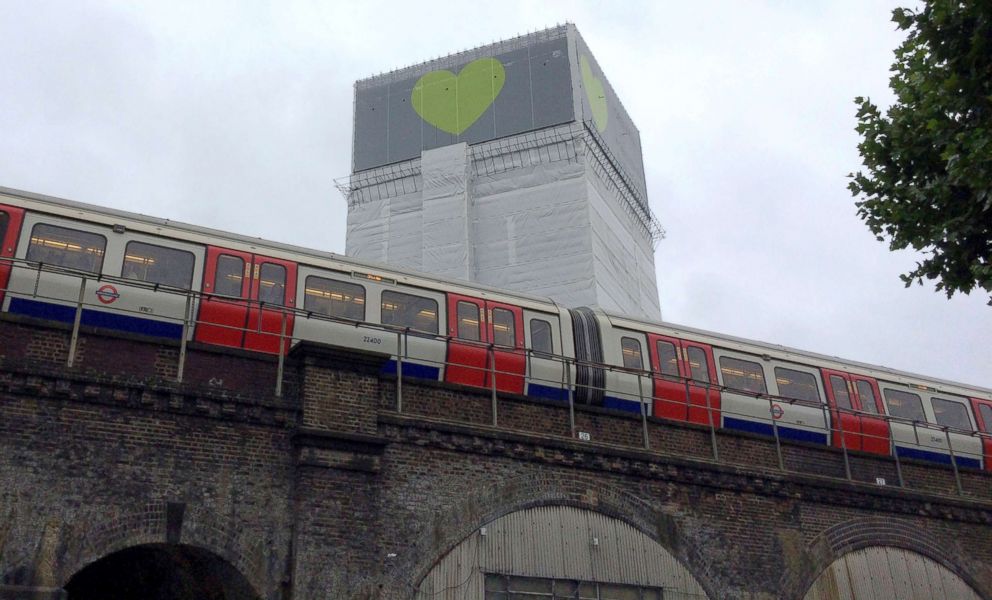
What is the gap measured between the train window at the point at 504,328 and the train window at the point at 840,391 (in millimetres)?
8847

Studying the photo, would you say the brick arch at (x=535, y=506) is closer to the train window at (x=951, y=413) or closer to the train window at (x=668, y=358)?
the train window at (x=668, y=358)

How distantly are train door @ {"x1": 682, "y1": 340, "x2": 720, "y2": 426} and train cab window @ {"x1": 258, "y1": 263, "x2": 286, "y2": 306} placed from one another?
9.38 meters

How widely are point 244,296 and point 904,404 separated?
17316 mm

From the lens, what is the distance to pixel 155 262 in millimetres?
17078

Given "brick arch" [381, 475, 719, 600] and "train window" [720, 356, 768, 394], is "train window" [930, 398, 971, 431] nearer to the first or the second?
"train window" [720, 356, 768, 394]

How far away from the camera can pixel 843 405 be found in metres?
23.1

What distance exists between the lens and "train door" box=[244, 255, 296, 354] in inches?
671

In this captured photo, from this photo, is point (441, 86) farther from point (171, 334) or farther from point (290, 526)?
point (290, 526)

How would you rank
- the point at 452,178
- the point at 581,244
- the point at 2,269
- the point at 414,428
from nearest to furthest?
the point at 414,428 → the point at 2,269 → the point at 581,244 → the point at 452,178

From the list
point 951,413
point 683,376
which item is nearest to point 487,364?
point 683,376

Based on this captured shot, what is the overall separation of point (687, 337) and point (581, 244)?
2273 centimetres

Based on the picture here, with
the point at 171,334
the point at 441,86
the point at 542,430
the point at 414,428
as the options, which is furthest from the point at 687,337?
the point at 441,86

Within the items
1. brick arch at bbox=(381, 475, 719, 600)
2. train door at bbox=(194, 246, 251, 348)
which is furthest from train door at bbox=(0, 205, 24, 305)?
brick arch at bbox=(381, 475, 719, 600)

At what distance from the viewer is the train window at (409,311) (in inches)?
749
